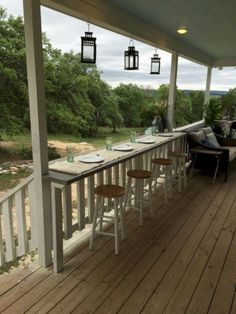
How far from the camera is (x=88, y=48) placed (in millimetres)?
2518

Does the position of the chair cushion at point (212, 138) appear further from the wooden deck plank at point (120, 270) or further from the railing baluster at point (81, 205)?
the railing baluster at point (81, 205)

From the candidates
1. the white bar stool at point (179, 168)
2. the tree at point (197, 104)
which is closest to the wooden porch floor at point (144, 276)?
the white bar stool at point (179, 168)

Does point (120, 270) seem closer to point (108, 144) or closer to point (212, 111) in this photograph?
point (108, 144)

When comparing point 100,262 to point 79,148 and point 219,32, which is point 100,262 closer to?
point 79,148

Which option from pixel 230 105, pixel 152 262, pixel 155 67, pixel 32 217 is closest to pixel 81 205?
pixel 32 217

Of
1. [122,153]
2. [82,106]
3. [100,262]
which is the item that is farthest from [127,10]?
[100,262]

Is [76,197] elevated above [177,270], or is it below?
above

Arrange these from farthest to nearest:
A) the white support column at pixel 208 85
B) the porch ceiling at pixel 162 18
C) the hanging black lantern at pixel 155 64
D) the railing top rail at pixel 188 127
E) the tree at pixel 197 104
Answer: the white support column at pixel 208 85 < the tree at pixel 197 104 < the railing top rail at pixel 188 127 < the hanging black lantern at pixel 155 64 < the porch ceiling at pixel 162 18

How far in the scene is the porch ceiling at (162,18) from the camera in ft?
8.52

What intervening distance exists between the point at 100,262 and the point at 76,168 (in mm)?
867

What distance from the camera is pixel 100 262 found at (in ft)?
8.00

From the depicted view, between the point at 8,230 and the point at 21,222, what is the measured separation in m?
0.15

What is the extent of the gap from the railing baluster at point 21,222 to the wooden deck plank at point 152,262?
3.19 feet

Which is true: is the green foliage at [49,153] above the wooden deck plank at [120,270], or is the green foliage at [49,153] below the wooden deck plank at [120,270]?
above
